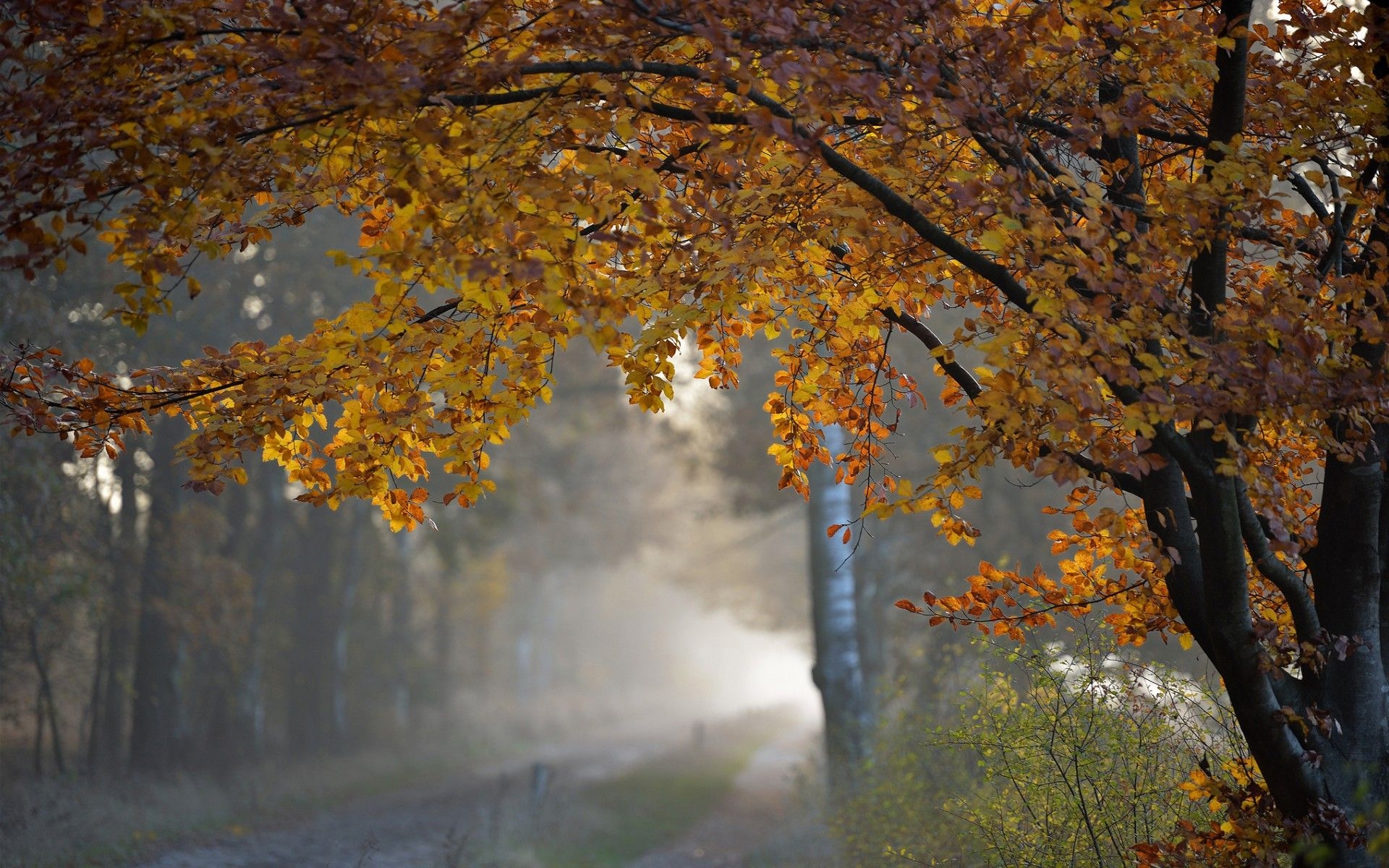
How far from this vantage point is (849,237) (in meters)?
4.07

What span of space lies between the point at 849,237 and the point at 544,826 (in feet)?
34.0

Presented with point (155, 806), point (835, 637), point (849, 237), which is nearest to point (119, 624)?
point (155, 806)

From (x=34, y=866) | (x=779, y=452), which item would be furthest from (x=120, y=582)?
(x=779, y=452)

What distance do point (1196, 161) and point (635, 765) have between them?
1772 centimetres

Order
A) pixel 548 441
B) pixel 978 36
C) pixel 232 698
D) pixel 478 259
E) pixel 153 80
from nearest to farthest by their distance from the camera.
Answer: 1. pixel 478 259
2. pixel 153 80
3. pixel 978 36
4. pixel 232 698
5. pixel 548 441

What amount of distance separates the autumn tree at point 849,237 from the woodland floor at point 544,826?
4.29 meters

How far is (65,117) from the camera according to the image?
11.4 feet

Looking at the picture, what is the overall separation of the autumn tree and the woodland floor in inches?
169

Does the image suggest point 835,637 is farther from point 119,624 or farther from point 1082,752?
point 119,624

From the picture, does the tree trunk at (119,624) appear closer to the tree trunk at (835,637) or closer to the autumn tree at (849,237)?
the tree trunk at (835,637)

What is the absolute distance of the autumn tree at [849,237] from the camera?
3.45 metres

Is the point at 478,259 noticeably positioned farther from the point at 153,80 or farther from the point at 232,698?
the point at 232,698

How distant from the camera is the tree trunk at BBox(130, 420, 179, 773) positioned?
1451 centimetres

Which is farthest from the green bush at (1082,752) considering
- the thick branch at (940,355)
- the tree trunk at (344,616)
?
the tree trunk at (344,616)
